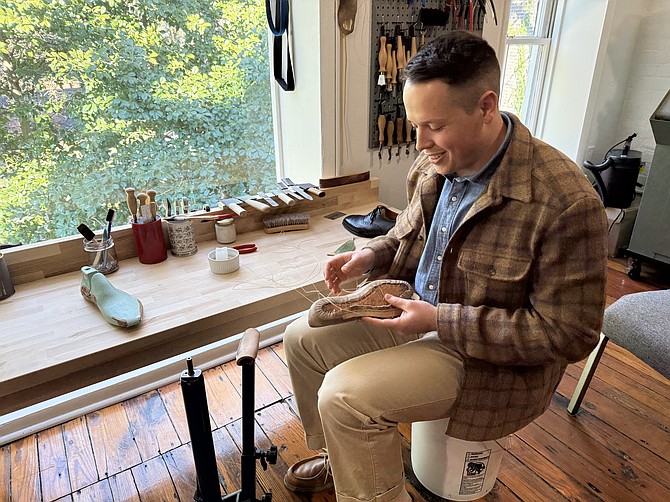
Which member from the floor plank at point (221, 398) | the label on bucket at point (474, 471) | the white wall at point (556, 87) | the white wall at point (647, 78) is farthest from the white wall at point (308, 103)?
the white wall at point (647, 78)

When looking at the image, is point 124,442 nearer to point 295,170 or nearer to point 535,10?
point 295,170

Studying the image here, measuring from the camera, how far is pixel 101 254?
1.50 meters

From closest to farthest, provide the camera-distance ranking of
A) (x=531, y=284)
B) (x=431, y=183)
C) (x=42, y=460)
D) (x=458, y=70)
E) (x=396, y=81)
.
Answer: (x=458, y=70) < (x=531, y=284) < (x=431, y=183) < (x=42, y=460) < (x=396, y=81)

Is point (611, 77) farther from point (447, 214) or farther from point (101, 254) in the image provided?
point (101, 254)

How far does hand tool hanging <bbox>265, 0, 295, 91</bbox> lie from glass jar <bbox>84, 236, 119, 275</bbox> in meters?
1.01

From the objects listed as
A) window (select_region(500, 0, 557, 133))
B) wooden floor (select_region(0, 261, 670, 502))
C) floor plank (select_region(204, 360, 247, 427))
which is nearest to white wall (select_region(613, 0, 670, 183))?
window (select_region(500, 0, 557, 133))

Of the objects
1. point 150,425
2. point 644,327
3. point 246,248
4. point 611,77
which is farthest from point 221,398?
point 611,77

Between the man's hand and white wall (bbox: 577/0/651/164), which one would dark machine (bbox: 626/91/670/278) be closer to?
white wall (bbox: 577/0/651/164)

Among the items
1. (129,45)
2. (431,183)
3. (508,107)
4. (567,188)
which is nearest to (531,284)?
(567,188)

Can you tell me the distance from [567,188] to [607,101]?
2.87 metres

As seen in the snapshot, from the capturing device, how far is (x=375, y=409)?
1039mm

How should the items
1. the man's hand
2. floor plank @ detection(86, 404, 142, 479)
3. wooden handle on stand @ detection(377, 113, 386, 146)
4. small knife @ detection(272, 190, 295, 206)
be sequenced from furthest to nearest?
wooden handle on stand @ detection(377, 113, 386, 146) < small knife @ detection(272, 190, 295, 206) < floor plank @ detection(86, 404, 142, 479) < the man's hand

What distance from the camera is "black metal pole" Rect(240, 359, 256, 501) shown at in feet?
3.64

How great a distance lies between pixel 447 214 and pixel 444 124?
271mm
